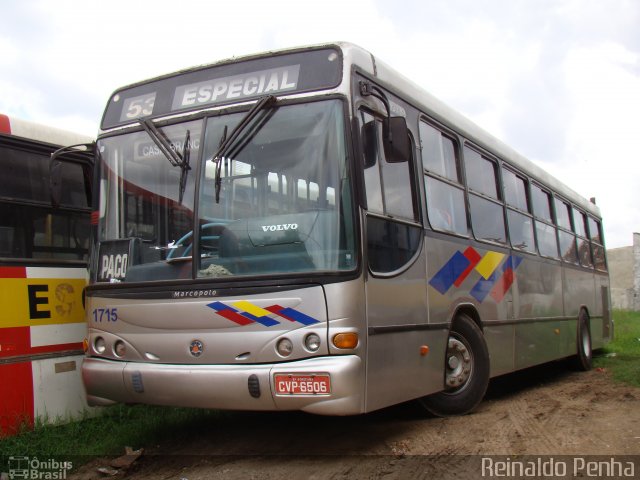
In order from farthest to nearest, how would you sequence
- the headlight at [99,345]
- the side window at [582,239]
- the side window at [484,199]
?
the side window at [582,239]
the side window at [484,199]
the headlight at [99,345]

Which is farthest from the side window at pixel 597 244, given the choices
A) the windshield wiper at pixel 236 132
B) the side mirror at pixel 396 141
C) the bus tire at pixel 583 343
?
the windshield wiper at pixel 236 132

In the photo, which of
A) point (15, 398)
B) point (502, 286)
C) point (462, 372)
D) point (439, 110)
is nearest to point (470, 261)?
point (502, 286)

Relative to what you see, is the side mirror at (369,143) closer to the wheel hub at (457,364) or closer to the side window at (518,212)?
the wheel hub at (457,364)

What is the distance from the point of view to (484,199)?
7.72 metres

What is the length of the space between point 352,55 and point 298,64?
16.3 inches

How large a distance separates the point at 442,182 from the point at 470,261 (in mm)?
906

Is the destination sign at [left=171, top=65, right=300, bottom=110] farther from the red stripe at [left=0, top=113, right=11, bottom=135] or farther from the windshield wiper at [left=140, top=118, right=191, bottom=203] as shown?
the red stripe at [left=0, top=113, right=11, bottom=135]

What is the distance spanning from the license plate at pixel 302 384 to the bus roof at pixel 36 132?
3.61 m

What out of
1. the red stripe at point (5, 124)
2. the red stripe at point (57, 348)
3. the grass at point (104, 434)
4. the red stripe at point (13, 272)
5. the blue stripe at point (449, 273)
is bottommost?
the grass at point (104, 434)

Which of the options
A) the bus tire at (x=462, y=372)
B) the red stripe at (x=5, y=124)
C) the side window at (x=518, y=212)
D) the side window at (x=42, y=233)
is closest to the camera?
the side window at (x=42, y=233)

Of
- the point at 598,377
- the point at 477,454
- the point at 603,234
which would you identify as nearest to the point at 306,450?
the point at 477,454

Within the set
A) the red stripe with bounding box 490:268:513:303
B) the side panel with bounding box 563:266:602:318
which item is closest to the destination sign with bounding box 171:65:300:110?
the red stripe with bounding box 490:268:513:303

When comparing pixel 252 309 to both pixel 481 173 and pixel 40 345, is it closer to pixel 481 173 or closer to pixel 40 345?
pixel 40 345

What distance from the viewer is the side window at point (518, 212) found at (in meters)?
8.52
